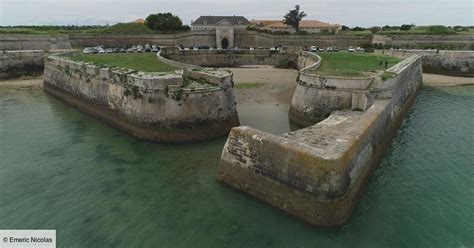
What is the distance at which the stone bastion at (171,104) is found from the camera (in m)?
16.8

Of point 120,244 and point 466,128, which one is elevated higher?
point 466,128

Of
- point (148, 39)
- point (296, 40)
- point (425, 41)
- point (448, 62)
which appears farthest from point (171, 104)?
point (425, 41)

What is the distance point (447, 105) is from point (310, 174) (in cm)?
2115

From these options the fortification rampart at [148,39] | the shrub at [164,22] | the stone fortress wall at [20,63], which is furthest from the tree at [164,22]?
the stone fortress wall at [20,63]

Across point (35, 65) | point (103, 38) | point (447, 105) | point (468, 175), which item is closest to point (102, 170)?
point (468, 175)

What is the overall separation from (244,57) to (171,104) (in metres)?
27.9

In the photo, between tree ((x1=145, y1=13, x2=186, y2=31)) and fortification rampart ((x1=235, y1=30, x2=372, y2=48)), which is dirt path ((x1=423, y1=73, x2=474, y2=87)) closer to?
fortification rampart ((x1=235, y1=30, x2=372, y2=48))

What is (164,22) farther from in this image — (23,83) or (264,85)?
(264,85)

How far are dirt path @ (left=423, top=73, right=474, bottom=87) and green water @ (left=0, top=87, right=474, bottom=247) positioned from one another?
1846 centimetres

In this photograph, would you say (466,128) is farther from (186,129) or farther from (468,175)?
(186,129)

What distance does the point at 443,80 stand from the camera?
121 ft

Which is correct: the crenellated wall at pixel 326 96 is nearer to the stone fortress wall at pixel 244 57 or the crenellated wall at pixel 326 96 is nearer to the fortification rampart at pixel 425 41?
the stone fortress wall at pixel 244 57

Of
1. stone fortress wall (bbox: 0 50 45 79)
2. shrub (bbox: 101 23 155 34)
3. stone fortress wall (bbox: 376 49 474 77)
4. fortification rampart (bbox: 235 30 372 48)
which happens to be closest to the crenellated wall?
stone fortress wall (bbox: 376 49 474 77)

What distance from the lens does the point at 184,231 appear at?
9.99m
